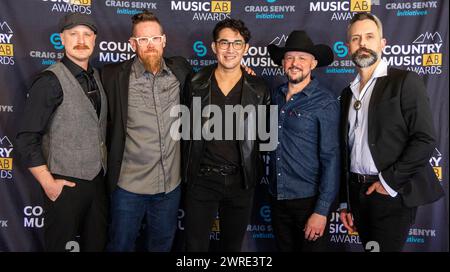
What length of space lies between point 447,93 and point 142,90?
2404mm

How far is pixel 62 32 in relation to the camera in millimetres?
2410

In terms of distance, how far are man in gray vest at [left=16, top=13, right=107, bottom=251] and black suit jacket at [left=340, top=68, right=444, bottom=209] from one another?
1682 mm

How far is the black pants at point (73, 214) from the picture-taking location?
7.53 ft

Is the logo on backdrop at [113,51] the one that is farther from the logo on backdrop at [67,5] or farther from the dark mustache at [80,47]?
the dark mustache at [80,47]

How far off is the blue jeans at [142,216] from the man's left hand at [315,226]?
899 millimetres

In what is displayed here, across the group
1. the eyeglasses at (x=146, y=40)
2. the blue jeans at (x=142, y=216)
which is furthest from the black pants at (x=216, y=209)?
the eyeglasses at (x=146, y=40)

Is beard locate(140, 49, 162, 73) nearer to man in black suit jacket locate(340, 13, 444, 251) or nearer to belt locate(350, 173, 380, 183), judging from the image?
man in black suit jacket locate(340, 13, 444, 251)

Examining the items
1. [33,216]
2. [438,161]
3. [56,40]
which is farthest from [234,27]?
[33,216]

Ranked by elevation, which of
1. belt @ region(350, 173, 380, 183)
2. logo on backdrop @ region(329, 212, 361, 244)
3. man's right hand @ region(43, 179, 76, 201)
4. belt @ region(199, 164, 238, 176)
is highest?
belt @ region(199, 164, 238, 176)

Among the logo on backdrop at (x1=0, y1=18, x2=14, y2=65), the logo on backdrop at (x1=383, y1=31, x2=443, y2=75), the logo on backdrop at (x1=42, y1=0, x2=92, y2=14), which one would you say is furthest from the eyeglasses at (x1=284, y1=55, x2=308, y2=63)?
the logo on backdrop at (x1=0, y1=18, x2=14, y2=65)

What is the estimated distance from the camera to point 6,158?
10.2ft

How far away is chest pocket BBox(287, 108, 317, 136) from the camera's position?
2.31m

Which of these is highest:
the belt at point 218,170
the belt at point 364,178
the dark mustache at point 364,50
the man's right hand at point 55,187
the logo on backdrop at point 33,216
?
the dark mustache at point 364,50
